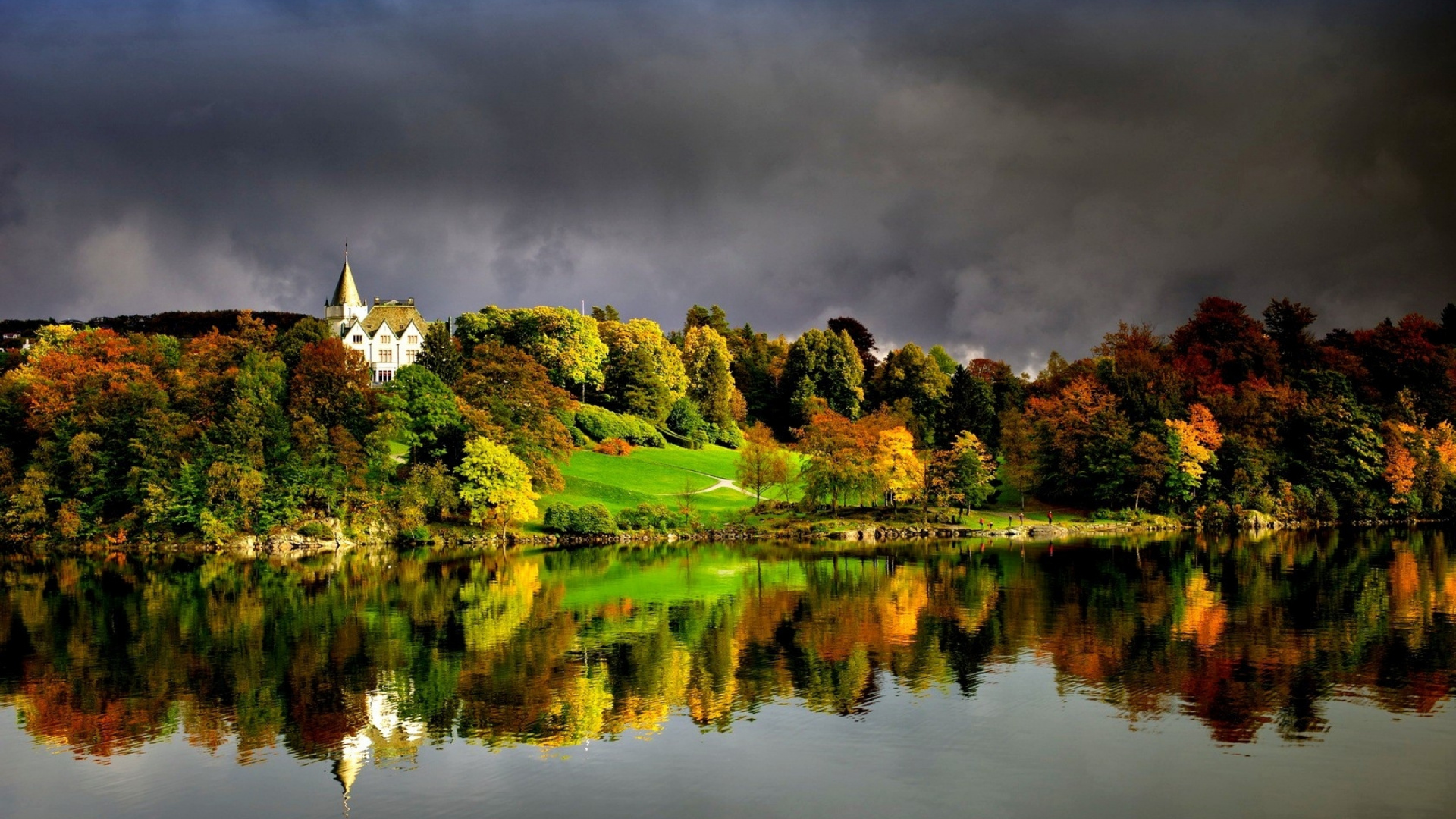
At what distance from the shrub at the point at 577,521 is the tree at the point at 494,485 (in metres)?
1.88

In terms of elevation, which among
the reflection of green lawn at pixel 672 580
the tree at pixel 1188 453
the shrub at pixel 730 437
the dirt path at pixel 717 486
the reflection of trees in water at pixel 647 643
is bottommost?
the reflection of trees in water at pixel 647 643

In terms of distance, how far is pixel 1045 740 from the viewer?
807 inches

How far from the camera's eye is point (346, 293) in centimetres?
11706

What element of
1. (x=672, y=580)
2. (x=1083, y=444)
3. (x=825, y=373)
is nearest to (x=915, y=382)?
(x=825, y=373)

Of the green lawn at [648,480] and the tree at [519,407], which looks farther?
the green lawn at [648,480]

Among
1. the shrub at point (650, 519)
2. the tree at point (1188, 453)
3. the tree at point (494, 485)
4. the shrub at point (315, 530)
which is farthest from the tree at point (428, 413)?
the tree at point (1188, 453)

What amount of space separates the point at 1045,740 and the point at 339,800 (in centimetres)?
1282

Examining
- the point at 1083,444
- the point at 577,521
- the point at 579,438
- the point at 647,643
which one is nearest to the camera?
the point at 647,643

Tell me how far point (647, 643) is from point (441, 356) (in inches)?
2017

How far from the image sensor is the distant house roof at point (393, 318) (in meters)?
113

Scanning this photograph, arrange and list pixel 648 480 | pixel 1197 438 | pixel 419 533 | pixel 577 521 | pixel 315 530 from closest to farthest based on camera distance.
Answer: pixel 315 530 → pixel 419 533 → pixel 577 521 → pixel 1197 438 → pixel 648 480

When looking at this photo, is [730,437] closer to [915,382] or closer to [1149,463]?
[915,382]

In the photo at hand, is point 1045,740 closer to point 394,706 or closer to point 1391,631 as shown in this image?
point 394,706

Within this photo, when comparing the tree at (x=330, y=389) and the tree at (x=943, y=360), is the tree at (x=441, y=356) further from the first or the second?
the tree at (x=943, y=360)
